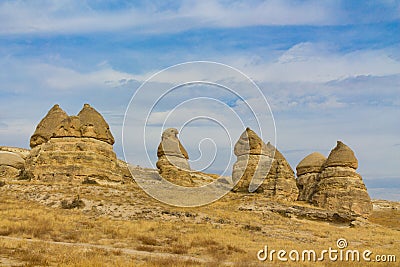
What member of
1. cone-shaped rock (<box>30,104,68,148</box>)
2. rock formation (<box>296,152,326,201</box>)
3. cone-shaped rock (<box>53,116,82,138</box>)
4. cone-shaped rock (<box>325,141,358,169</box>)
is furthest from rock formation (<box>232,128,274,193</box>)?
cone-shaped rock (<box>30,104,68,148</box>)

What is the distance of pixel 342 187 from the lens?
37750mm

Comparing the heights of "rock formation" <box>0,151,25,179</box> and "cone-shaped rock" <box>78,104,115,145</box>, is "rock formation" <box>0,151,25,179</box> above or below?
below

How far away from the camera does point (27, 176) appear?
3353 cm

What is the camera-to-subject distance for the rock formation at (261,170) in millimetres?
38344

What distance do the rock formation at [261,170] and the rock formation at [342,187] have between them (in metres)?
2.88

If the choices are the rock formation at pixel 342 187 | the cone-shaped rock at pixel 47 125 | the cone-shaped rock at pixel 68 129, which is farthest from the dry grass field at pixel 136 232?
the cone-shaped rock at pixel 47 125

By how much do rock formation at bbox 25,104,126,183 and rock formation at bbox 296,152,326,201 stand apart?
2101cm

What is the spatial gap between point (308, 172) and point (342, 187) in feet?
29.9

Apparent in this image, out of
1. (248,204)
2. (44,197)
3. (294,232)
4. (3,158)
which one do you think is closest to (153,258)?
(294,232)

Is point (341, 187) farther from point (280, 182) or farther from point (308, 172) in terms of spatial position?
point (308, 172)

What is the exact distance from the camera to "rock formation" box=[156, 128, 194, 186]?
39281mm

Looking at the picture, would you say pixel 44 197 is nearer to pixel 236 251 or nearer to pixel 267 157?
pixel 236 251

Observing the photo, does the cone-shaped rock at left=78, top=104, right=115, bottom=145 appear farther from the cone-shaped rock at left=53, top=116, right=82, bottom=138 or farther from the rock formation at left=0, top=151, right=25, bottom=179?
the rock formation at left=0, top=151, right=25, bottom=179

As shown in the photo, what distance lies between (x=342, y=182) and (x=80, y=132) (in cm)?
2438
